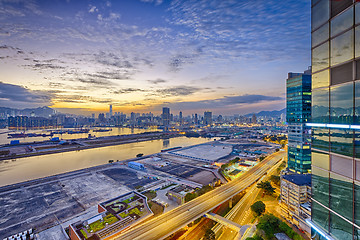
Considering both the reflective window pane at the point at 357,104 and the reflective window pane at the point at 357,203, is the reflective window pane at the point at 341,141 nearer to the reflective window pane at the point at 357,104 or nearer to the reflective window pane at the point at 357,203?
the reflective window pane at the point at 357,104

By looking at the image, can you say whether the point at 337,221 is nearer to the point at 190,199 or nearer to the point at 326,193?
the point at 326,193

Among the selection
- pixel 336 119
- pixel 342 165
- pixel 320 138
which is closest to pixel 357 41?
pixel 336 119

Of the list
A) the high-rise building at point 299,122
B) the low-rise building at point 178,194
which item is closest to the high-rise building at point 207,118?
the high-rise building at point 299,122

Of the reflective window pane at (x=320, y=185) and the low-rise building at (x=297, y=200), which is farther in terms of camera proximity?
the low-rise building at (x=297, y=200)

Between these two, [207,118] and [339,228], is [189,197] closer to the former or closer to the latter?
[339,228]

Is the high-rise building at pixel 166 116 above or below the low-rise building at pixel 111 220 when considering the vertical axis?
above
